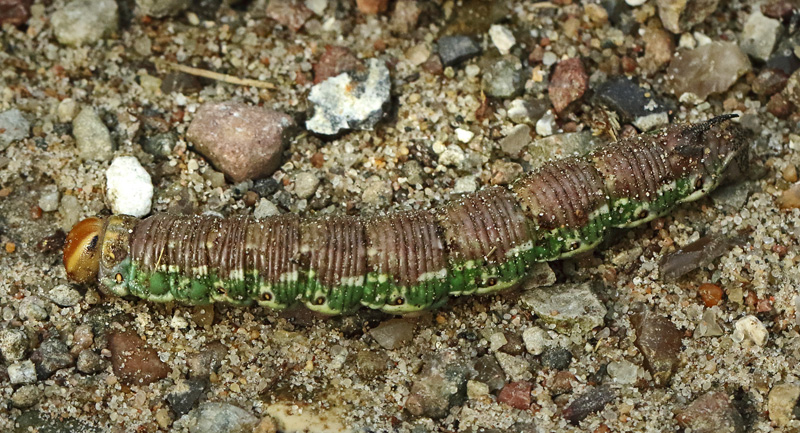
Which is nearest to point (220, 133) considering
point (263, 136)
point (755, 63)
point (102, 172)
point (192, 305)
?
point (263, 136)

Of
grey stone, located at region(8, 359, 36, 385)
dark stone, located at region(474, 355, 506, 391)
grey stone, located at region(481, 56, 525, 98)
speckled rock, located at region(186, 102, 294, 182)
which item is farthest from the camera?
grey stone, located at region(481, 56, 525, 98)

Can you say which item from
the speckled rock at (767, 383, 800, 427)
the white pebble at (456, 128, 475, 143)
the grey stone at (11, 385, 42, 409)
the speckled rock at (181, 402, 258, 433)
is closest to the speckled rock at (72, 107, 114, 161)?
the grey stone at (11, 385, 42, 409)

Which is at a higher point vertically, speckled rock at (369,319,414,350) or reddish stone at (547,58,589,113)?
reddish stone at (547,58,589,113)

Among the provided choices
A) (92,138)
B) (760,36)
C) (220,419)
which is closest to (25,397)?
(220,419)

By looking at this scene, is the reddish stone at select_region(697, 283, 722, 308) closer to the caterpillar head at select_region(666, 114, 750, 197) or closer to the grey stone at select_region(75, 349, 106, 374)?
the caterpillar head at select_region(666, 114, 750, 197)

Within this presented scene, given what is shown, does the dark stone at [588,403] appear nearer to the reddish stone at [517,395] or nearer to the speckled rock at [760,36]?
the reddish stone at [517,395]

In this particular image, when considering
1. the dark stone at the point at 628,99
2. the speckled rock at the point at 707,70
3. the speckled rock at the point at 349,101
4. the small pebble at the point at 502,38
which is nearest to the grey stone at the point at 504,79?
the small pebble at the point at 502,38

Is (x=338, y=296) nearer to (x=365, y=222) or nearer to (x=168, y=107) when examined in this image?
(x=365, y=222)
